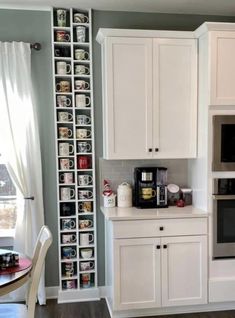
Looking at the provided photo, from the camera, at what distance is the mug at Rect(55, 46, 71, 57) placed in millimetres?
3260

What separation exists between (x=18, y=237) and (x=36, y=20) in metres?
1.95

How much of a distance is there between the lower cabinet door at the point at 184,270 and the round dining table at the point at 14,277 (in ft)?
4.03

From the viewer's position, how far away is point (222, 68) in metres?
2.98

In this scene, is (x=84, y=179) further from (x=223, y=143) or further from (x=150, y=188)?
(x=223, y=143)

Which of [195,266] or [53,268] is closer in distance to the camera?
[195,266]

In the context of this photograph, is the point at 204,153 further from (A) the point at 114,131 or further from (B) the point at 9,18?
(B) the point at 9,18

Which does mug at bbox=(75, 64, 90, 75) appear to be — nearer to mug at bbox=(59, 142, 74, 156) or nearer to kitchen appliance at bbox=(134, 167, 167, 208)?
mug at bbox=(59, 142, 74, 156)

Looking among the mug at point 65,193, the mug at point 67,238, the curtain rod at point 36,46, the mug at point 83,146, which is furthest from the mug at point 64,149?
the curtain rod at point 36,46

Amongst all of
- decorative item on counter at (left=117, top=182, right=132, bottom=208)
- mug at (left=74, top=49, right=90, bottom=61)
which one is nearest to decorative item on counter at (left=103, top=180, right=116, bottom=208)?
decorative item on counter at (left=117, top=182, right=132, bottom=208)

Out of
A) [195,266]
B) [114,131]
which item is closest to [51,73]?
[114,131]

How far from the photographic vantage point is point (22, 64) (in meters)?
3.15

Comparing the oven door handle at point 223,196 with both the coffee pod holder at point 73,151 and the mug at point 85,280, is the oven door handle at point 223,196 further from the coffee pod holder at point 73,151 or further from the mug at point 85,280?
the mug at point 85,280

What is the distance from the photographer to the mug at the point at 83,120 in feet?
10.9

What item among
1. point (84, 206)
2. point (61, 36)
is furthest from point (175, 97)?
point (84, 206)
